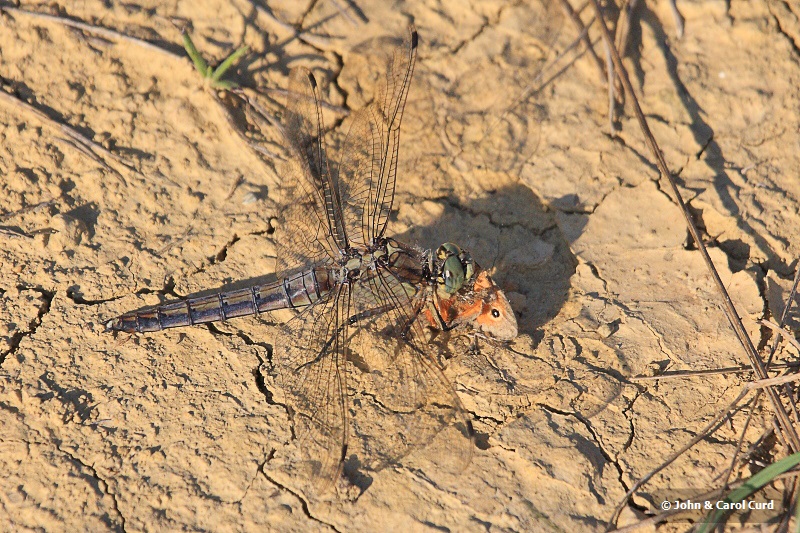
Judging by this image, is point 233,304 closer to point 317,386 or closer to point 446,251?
point 317,386

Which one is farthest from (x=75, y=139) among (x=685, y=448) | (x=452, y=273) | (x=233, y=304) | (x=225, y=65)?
(x=685, y=448)

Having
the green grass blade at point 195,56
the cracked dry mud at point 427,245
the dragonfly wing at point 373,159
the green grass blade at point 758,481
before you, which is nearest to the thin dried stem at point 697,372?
the cracked dry mud at point 427,245

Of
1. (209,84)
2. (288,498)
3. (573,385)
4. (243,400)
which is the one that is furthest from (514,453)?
(209,84)

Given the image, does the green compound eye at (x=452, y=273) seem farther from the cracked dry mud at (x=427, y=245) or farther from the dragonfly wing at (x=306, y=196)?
the dragonfly wing at (x=306, y=196)

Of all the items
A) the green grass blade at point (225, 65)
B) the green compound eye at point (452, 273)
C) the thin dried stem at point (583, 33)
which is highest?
the thin dried stem at point (583, 33)

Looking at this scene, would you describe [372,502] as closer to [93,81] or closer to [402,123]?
[402,123]

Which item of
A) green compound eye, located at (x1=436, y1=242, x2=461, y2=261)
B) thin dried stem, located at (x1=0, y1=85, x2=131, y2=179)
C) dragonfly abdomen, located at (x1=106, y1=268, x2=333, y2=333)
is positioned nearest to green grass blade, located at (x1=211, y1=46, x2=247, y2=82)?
thin dried stem, located at (x1=0, y1=85, x2=131, y2=179)

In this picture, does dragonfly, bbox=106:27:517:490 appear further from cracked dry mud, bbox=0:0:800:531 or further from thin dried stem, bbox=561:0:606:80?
thin dried stem, bbox=561:0:606:80
